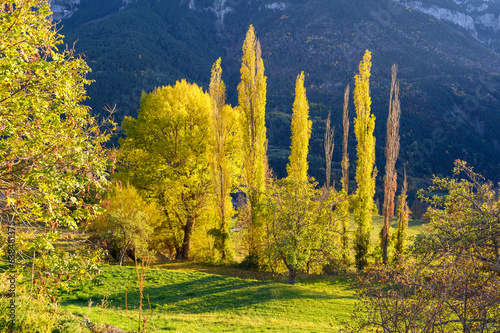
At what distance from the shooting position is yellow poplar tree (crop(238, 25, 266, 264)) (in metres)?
22.0

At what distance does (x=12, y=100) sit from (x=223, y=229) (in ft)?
56.5

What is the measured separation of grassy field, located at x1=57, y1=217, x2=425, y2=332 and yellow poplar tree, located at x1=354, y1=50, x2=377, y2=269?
606 cm

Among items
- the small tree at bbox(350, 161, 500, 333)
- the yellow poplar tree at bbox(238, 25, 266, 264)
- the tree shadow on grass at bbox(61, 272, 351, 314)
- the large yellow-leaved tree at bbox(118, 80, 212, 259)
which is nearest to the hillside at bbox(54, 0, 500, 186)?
the yellow poplar tree at bbox(238, 25, 266, 264)

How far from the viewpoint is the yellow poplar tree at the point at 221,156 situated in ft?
71.6

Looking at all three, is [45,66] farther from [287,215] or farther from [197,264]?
[197,264]

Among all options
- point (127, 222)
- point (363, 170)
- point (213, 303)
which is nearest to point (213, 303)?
point (213, 303)

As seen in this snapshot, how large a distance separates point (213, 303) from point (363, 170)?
17.1 metres

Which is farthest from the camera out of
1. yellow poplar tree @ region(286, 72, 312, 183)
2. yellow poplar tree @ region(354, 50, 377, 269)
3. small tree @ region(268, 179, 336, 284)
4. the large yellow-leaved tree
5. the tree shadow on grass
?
yellow poplar tree @ region(286, 72, 312, 183)

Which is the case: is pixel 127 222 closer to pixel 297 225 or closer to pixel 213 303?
pixel 213 303

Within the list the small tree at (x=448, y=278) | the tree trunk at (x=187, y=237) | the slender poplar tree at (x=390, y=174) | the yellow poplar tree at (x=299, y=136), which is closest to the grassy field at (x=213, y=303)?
the tree trunk at (x=187, y=237)

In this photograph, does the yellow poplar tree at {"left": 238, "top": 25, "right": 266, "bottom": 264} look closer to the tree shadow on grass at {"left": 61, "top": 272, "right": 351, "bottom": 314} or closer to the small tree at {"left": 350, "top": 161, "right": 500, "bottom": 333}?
the tree shadow on grass at {"left": 61, "top": 272, "right": 351, "bottom": 314}

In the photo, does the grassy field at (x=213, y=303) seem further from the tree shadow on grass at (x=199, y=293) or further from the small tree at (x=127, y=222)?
the small tree at (x=127, y=222)

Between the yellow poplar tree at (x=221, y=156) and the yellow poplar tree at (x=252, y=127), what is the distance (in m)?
0.99

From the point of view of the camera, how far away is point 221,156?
21.8 meters
